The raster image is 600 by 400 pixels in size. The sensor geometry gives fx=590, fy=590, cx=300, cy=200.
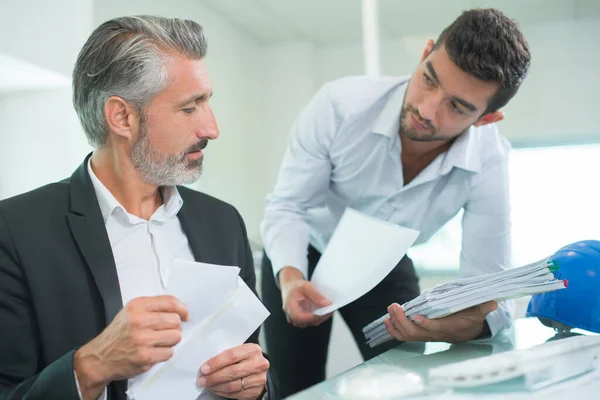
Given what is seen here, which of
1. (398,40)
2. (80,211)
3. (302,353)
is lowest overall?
(302,353)

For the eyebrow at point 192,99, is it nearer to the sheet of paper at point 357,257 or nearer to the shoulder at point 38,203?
the shoulder at point 38,203

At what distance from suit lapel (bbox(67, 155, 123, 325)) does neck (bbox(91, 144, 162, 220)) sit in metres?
0.08

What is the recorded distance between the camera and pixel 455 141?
1610mm

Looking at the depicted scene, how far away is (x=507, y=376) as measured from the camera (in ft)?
2.82

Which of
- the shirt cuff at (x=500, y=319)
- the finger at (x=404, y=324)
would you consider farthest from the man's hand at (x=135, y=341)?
the shirt cuff at (x=500, y=319)

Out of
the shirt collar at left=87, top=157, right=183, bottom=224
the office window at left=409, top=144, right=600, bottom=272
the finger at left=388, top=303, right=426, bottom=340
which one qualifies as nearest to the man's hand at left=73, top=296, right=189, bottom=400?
the shirt collar at left=87, top=157, right=183, bottom=224

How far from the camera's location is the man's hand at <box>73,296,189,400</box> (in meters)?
0.86

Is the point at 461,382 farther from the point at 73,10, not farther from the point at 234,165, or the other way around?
the point at 234,165

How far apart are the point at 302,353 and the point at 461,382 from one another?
3.26 feet

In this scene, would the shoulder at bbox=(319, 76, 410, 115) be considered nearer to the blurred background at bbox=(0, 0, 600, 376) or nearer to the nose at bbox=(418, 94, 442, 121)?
the nose at bbox=(418, 94, 442, 121)

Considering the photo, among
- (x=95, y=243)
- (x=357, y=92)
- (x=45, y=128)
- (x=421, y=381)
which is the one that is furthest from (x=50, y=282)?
(x=45, y=128)

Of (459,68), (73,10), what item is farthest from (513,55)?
(73,10)

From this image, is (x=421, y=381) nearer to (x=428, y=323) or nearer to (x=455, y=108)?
(x=428, y=323)

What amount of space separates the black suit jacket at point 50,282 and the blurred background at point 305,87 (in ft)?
5.12
